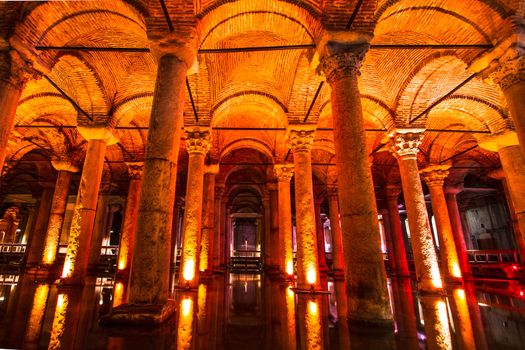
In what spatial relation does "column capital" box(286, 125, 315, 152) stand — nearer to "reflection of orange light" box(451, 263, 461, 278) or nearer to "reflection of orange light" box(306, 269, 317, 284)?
"reflection of orange light" box(306, 269, 317, 284)

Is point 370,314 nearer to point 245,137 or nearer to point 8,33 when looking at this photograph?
point 8,33

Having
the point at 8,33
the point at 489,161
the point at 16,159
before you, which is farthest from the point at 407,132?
the point at 16,159

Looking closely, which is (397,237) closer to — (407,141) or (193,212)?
(407,141)

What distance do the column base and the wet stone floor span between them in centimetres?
10

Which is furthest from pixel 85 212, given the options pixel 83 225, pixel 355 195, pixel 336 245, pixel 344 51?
pixel 336 245

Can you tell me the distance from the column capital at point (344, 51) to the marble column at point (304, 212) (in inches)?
137

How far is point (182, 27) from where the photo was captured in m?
5.23

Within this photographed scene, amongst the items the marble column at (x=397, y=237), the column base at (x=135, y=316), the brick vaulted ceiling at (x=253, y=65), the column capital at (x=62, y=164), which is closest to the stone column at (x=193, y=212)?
the brick vaulted ceiling at (x=253, y=65)

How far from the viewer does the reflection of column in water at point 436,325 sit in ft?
10.7

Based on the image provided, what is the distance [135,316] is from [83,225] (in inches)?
224

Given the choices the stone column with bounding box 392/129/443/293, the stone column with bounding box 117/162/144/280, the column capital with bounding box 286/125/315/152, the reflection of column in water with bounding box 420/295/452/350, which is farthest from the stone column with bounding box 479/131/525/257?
the stone column with bounding box 117/162/144/280

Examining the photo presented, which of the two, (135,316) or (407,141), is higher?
(407,141)

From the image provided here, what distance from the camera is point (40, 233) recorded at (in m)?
13.9

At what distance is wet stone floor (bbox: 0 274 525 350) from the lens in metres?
3.18
